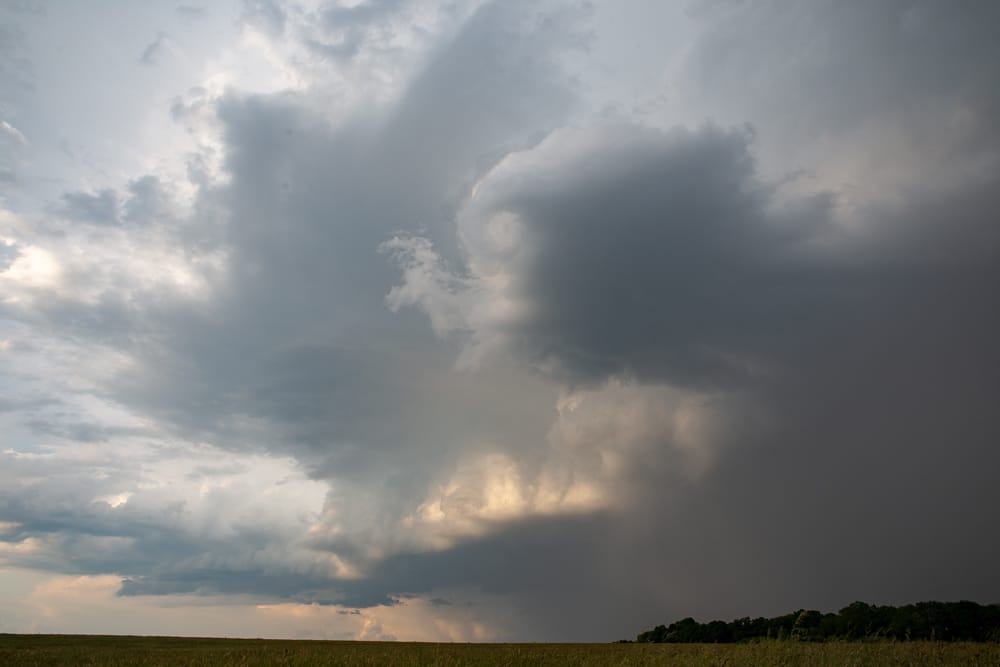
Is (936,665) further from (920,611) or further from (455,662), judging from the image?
(920,611)

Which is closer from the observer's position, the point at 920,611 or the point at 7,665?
the point at 7,665

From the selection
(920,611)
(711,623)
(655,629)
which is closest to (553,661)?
(920,611)

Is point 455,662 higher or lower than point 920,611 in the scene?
higher

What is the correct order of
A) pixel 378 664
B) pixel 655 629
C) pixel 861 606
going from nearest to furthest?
pixel 378 664, pixel 861 606, pixel 655 629

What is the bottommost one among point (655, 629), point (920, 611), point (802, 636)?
point (655, 629)

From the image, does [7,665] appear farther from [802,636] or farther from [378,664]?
[802,636]

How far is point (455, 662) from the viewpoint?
65.5 ft

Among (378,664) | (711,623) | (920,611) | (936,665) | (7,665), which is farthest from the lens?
(711,623)

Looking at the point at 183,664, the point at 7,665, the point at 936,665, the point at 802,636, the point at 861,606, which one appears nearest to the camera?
the point at 936,665

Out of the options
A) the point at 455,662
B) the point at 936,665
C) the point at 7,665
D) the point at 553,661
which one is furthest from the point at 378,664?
the point at 7,665

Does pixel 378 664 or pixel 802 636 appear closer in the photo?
pixel 378 664

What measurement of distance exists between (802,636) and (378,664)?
17193 mm

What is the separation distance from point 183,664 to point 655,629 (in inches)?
4170

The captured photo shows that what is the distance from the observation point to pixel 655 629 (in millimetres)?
112375
